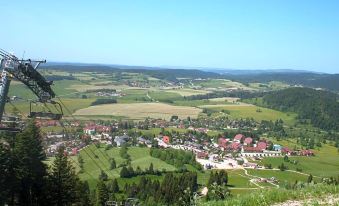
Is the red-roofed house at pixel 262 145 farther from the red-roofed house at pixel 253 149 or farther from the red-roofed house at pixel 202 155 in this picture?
the red-roofed house at pixel 202 155

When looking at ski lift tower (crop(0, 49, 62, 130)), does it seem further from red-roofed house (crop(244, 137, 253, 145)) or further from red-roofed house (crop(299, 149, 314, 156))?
red-roofed house (crop(244, 137, 253, 145))

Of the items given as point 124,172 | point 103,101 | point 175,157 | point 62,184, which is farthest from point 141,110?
point 62,184

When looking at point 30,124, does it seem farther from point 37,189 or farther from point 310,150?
point 310,150

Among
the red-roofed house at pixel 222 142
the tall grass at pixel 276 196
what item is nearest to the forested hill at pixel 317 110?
the red-roofed house at pixel 222 142

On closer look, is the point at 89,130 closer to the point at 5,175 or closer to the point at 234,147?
the point at 234,147

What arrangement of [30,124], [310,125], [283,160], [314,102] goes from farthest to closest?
[314,102]
[310,125]
[283,160]
[30,124]

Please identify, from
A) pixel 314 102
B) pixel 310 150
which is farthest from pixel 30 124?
pixel 314 102
